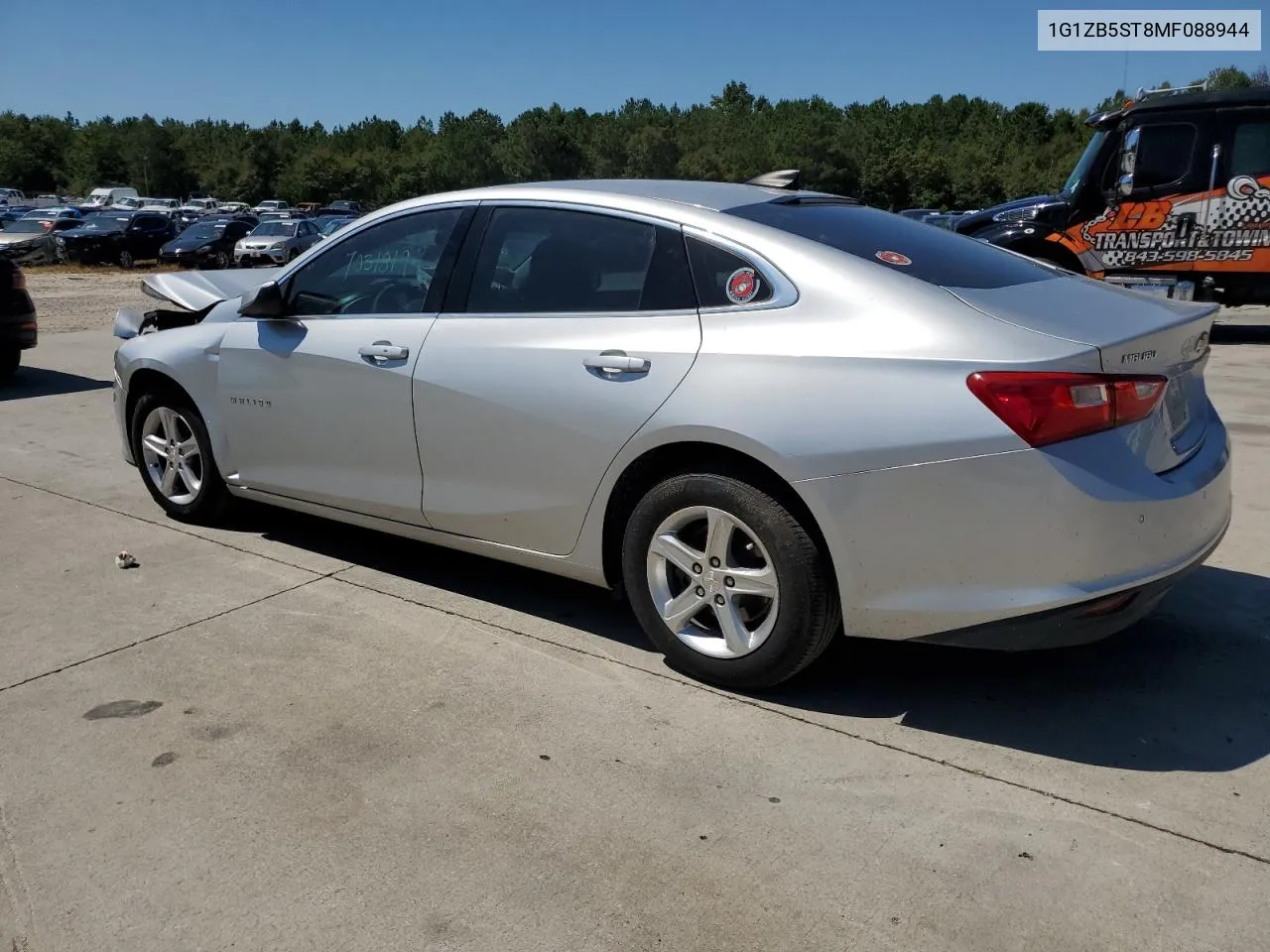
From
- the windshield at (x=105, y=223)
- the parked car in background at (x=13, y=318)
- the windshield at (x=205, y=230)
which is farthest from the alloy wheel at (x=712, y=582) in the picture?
the windshield at (x=105, y=223)

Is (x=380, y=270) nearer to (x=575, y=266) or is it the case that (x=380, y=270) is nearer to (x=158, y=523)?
(x=575, y=266)

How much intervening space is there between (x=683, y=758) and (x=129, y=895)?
1.50 metres

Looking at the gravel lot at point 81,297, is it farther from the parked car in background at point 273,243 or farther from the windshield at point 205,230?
the parked car in background at point 273,243

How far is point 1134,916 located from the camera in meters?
2.54

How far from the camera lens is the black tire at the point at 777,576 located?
3.38m

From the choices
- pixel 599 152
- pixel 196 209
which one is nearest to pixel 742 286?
pixel 196 209

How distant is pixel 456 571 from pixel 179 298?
2353 millimetres

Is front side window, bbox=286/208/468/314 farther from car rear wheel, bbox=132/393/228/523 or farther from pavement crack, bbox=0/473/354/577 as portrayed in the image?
pavement crack, bbox=0/473/354/577

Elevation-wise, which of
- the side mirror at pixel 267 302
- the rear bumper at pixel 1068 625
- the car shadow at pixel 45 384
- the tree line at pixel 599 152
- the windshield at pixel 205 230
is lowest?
the car shadow at pixel 45 384

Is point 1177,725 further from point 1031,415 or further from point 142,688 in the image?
point 142,688

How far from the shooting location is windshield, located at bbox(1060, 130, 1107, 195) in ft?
40.8

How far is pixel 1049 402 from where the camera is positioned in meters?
3.03

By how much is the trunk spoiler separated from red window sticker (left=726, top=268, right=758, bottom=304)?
3042mm

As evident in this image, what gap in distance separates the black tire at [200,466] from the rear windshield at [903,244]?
115 inches
